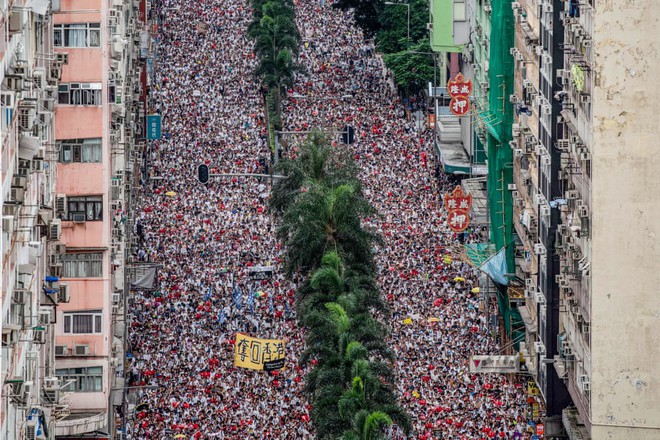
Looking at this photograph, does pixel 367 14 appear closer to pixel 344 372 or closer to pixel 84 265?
pixel 84 265

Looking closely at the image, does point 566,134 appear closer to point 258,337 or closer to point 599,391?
point 599,391

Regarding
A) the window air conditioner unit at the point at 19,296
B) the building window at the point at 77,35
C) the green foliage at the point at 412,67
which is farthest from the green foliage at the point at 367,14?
the window air conditioner unit at the point at 19,296

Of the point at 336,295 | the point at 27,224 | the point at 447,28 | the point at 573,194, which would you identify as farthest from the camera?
the point at 447,28

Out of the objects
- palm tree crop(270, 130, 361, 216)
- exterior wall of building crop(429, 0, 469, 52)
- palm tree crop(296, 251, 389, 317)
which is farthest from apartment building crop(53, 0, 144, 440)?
exterior wall of building crop(429, 0, 469, 52)

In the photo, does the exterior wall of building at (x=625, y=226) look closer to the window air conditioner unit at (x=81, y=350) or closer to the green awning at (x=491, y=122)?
the window air conditioner unit at (x=81, y=350)

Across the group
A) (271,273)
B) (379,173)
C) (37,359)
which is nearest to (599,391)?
(37,359)

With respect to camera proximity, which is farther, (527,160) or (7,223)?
(527,160)

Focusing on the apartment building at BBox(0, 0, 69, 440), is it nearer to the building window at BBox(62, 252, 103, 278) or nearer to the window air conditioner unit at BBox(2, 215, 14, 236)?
the window air conditioner unit at BBox(2, 215, 14, 236)

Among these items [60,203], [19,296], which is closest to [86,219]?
[60,203]
